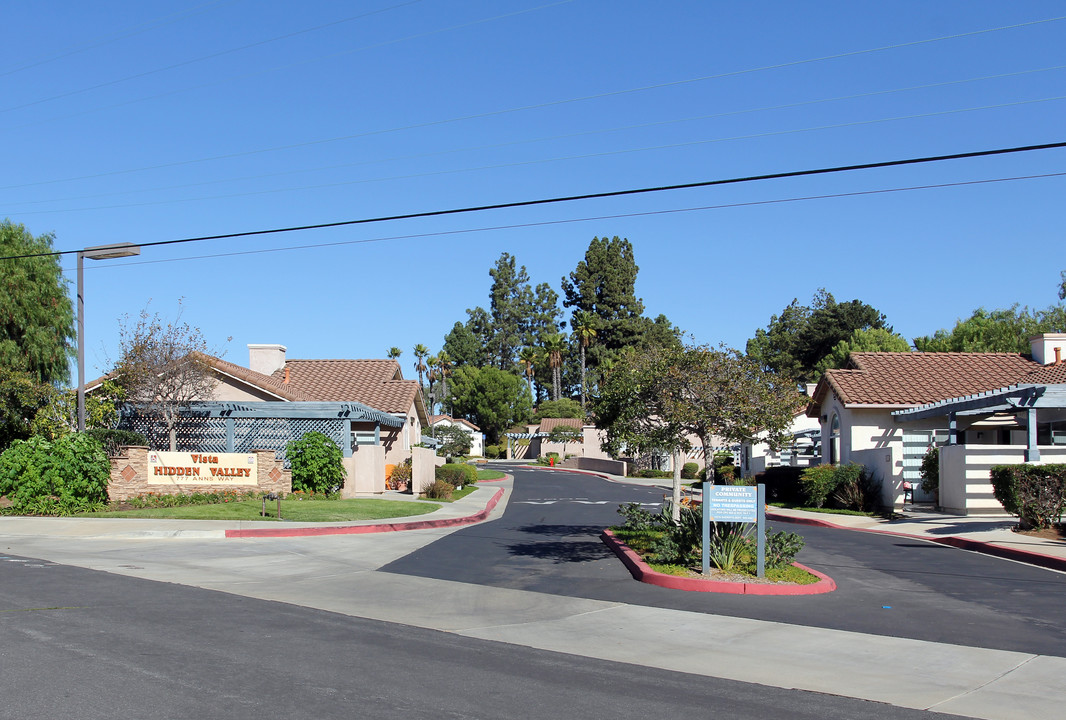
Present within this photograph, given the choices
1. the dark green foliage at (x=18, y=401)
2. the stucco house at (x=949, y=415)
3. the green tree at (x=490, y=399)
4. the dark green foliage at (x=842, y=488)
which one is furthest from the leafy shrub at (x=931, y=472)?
the green tree at (x=490, y=399)

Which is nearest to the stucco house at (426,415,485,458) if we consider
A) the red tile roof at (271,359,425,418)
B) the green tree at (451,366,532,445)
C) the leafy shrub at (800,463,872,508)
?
the green tree at (451,366,532,445)

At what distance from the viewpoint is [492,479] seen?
1999 inches

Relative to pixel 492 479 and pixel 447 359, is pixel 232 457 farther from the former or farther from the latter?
pixel 447 359

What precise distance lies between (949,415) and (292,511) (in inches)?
703

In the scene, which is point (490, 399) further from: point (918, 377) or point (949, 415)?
point (949, 415)

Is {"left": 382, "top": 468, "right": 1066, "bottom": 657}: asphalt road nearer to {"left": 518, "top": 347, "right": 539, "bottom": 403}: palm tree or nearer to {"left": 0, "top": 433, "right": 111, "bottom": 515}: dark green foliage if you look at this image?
{"left": 0, "top": 433, "right": 111, "bottom": 515}: dark green foliage

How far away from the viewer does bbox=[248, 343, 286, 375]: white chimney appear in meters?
38.6

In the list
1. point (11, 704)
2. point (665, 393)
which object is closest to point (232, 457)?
point (665, 393)

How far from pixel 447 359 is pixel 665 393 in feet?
316

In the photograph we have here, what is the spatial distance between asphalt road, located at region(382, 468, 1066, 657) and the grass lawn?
360 centimetres

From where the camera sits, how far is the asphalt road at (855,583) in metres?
10.5

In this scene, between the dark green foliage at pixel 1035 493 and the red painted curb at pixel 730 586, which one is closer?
the red painted curb at pixel 730 586

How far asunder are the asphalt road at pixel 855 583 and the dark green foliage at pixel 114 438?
520 inches

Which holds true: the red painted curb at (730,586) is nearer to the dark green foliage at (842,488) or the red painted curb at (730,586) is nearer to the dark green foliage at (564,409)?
the dark green foliage at (842,488)
